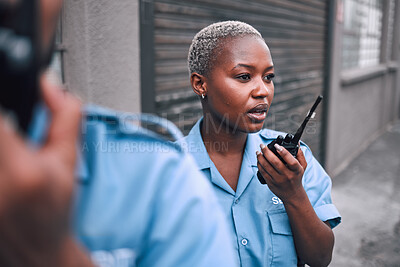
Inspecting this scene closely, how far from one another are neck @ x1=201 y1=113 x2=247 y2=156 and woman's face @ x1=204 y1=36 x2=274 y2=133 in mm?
63

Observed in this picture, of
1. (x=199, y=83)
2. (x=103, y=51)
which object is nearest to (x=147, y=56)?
(x=103, y=51)

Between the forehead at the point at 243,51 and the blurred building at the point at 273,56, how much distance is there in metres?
0.57

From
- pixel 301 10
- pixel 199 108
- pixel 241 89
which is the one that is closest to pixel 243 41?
pixel 241 89

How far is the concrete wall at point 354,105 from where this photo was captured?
6.67 meters

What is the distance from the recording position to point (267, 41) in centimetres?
464

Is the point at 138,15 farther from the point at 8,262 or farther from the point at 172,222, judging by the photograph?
the point at 8,262

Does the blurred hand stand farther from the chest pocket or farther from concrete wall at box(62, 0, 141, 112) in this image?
concrete wall at box(62, 0, 141, 112)

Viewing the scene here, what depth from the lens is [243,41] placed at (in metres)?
1.74

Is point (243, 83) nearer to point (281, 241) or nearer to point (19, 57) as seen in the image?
point (281, 241)

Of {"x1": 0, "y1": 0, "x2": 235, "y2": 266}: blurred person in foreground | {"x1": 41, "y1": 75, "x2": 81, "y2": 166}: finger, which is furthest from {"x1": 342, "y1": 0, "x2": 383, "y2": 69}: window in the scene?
{"x1": 41, "y1": 75, "x2": 81, "y2": 166}: finger

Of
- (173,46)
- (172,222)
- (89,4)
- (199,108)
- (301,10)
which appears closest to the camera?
(172,222)

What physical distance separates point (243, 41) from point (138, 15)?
1264mm

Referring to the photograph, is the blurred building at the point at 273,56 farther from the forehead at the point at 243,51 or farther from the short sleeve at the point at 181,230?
the short sleeve at the point at 181,230

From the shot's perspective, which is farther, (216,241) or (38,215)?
(216,241)
